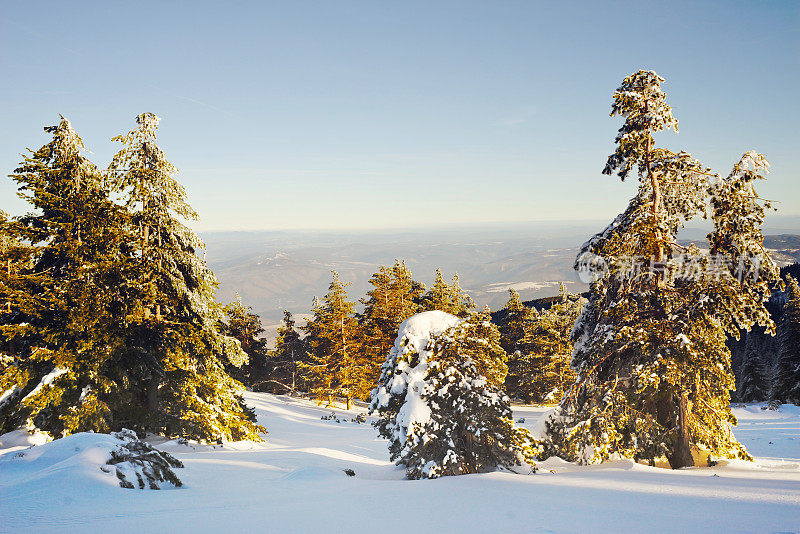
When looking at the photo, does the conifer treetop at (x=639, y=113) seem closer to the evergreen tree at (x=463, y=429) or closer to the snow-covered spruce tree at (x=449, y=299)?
the evergreen tree at (x=463, y=429)

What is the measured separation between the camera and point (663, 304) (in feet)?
33.4

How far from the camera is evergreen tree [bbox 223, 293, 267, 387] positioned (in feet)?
125

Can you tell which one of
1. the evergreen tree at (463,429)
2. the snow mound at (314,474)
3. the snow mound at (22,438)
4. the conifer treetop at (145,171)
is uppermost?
the conifer treetop at (145,171)

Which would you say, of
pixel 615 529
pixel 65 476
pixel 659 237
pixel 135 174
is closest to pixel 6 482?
pixel 65 476

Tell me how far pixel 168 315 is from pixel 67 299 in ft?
9.93

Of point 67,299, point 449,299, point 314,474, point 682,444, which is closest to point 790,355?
point 449,299

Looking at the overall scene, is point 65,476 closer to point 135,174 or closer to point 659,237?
point 135,174

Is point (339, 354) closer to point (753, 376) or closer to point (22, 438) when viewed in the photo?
point (22, 438)

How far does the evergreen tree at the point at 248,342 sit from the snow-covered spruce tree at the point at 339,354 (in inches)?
290

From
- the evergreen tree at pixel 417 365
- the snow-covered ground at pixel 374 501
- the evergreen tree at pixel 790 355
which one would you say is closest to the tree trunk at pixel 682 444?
the snow-covered ground at pixel 374 501

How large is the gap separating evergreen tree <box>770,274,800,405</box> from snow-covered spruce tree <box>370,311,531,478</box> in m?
41.4

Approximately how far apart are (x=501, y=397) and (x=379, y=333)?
24643 millimetres

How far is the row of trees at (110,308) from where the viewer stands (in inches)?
526

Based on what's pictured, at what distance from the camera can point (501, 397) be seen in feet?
31.2
